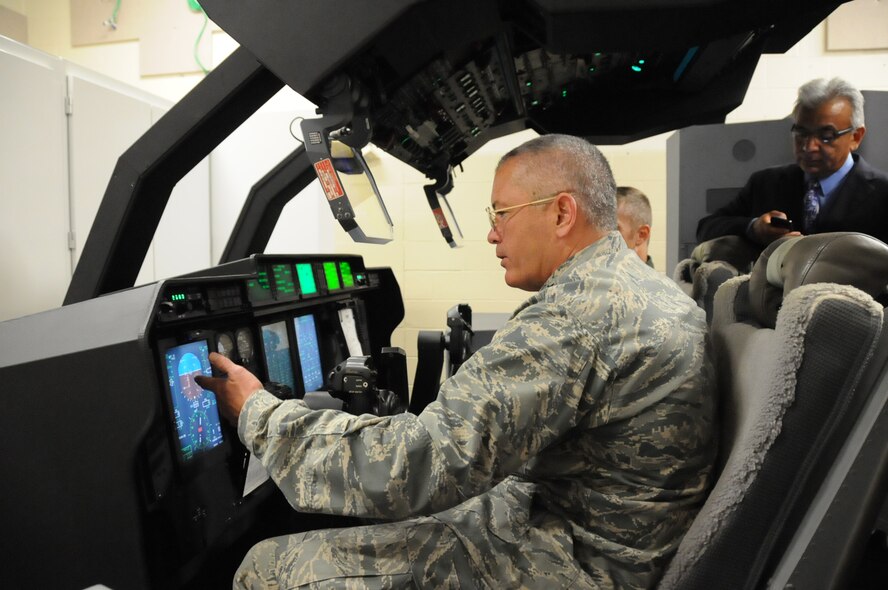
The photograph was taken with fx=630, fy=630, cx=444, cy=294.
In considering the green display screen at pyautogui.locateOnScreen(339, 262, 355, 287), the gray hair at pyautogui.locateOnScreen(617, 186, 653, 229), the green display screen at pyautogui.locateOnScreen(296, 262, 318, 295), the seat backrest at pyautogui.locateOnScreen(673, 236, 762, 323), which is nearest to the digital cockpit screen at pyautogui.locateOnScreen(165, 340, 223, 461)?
the green display screen at pyautogui.locateOnScreen(296, 262, 318, 295)

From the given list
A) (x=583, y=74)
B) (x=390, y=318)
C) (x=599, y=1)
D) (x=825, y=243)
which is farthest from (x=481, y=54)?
(x=390, y=318)

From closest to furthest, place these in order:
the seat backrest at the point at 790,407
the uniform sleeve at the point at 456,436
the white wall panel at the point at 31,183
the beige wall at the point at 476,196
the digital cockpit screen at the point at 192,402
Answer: the seat backrest at the point at 790,407 → the uniform sleeve at the point at 456,436 → the digital cockpit screen at the point at 192,402 → the white wall panel at the point at 31,183 → the beige wall at the point at 476,196

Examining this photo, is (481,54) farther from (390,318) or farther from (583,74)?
(390,318)

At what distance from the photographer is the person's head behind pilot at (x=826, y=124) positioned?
1.81 m

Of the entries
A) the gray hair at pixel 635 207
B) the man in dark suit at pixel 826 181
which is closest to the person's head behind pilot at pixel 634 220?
the gray hair at pixel 635 207

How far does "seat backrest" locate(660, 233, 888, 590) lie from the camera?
2.58 ft

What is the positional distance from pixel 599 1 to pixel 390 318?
2.04 m

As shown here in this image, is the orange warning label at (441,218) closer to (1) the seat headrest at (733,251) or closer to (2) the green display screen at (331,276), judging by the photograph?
(2) the green display screen at (331,276)

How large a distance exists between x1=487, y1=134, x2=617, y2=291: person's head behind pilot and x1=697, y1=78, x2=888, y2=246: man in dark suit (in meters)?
0.89

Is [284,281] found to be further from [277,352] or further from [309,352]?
[309,352]

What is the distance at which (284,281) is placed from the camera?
1.92m

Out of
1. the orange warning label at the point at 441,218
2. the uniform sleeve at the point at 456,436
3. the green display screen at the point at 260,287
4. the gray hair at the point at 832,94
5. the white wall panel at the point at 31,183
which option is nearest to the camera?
the uniform sleeve at the point at 456,436

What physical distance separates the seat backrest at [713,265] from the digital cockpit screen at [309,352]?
49.0 inches

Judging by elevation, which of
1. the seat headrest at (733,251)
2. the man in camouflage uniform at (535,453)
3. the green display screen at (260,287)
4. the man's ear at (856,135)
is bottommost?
the man in camouflage uniform at (535,453)
